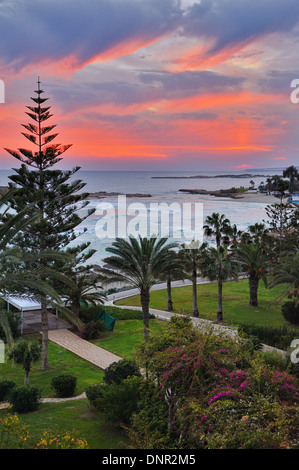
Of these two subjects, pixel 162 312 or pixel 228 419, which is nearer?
pixel 228 419

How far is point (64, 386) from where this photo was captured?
13680mm

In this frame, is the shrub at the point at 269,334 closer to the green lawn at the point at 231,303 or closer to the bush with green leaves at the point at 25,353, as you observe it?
the green lawn at the point at 231,303

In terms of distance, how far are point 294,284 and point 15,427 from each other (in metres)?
16.0

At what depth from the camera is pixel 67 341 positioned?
20.7 metres

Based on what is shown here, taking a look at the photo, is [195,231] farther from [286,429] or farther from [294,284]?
[286,429]

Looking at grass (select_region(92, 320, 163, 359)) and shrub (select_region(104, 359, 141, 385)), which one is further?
grass (select_region(92, 320, 163, 359))

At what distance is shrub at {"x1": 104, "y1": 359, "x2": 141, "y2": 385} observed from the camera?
11977 millimetres

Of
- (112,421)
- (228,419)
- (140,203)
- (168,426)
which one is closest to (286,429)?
(228,419)

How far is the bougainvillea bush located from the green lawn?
525 inches

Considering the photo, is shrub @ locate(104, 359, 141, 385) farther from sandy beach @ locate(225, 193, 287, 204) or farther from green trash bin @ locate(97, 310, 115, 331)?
sandy beach @ locate(225, 193, 287, 204)

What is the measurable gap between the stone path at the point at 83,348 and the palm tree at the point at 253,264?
12388 mm

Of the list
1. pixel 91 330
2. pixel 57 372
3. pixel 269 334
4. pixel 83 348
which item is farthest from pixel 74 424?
pixel 269 334

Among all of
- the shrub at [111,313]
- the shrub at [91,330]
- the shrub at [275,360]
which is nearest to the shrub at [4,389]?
the shrub at [91,330]

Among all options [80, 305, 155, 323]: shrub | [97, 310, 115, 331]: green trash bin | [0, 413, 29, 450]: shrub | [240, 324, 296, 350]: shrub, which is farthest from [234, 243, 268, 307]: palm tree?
[0, 413, 29, 450]: shrub
